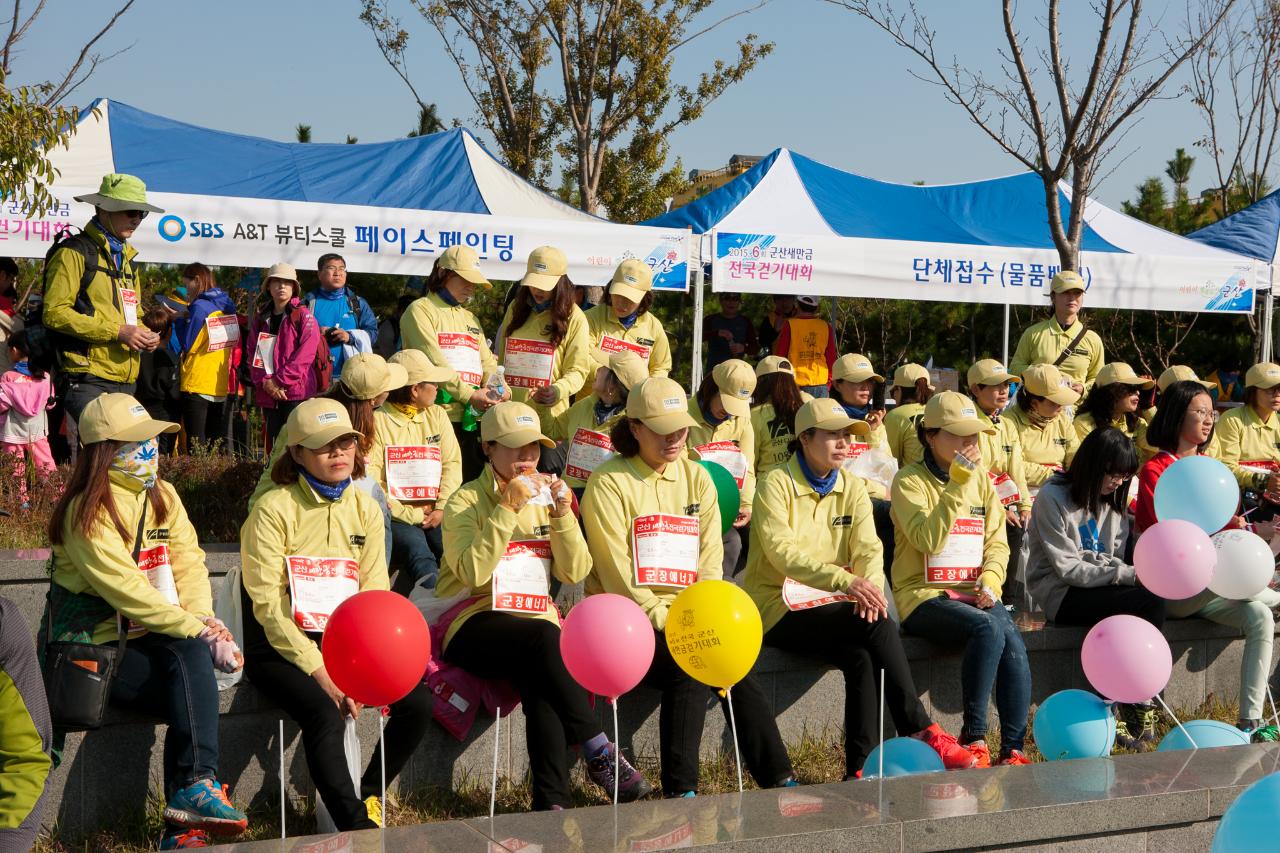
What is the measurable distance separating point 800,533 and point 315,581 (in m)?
2.13

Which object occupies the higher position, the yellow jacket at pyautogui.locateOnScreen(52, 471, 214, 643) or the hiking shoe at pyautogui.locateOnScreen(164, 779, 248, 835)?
the yellow jacket at pyautogui.locateOnScreen(52, 471, 214, 643)

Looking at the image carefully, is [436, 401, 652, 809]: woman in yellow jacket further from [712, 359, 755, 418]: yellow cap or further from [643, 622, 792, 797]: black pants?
[712, 359, 755, 418]: yellow cap

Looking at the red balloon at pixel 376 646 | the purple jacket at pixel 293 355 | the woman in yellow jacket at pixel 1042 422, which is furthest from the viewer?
the purple jacket at pixel 293 355

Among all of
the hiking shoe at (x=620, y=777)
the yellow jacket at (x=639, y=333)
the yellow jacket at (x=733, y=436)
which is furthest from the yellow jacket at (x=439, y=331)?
the hiking shoe at (x=620, y=777)

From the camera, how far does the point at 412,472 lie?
6.71 meters

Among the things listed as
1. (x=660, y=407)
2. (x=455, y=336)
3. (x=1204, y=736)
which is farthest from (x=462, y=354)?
(x=1204, y=736)

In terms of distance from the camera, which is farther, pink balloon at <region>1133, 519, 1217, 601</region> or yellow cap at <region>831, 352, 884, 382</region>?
yellow cap at <region>831, 352, 884, 382</region>

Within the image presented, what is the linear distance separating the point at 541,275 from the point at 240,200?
2.51m

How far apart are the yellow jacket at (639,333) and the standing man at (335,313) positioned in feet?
5.86

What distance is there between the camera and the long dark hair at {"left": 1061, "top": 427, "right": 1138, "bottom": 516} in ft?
22.2

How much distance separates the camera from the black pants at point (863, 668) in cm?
577

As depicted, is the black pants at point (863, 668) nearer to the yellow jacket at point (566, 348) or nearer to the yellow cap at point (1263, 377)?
the yellow jacket at point (566, 348)

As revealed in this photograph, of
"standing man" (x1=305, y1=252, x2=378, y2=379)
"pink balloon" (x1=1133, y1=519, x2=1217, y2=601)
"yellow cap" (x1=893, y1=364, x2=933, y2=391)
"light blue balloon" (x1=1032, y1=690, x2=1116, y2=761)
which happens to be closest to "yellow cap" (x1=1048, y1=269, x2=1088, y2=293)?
"yellow cap" (x1=893, y1=364, x2=933, y2=391)

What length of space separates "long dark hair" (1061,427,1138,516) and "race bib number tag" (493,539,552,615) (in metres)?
2.83
